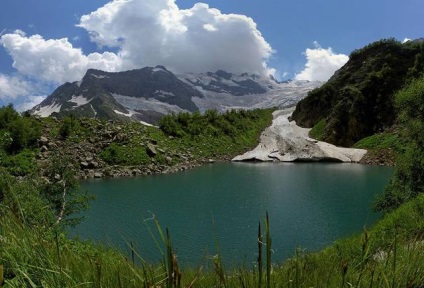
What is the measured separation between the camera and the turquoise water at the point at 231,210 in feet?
77.0

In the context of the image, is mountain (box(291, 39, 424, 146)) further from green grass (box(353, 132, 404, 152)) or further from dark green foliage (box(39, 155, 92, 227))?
dark green foliage (box(39, 155, 92, 227))

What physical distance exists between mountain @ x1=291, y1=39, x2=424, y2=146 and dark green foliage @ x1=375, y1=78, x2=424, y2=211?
68.8 meters

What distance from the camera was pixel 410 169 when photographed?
2486 cm

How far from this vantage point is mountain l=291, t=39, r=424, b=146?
94.9m

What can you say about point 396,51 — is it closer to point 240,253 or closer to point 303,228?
point 303,228

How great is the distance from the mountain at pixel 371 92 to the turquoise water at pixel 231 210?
39186 millimetres

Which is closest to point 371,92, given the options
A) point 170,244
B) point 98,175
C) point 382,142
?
point 382,142

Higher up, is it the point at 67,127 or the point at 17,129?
the point at 67,127

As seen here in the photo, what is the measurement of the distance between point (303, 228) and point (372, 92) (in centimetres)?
8395

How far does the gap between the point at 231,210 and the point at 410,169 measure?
51.4 feet

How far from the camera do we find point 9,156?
58.6 m

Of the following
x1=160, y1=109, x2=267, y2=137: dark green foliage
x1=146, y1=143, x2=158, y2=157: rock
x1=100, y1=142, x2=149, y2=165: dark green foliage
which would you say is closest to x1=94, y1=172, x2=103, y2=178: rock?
x1=100, y1=142, x2=149, y2=165: dark green foliage

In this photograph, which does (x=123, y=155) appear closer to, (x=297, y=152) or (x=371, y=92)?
(x=297, y=152)

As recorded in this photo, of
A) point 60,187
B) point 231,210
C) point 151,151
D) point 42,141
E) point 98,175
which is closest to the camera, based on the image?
point 60,187
